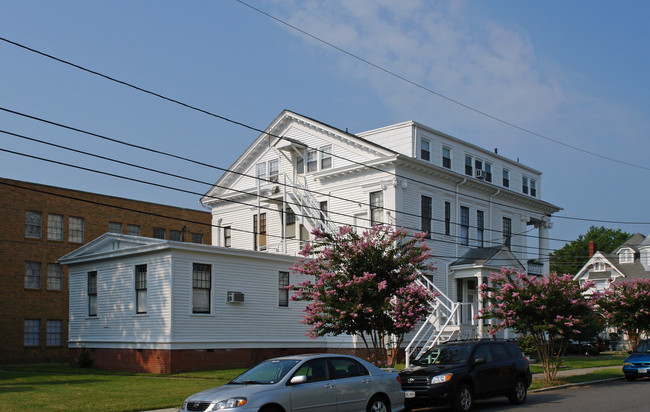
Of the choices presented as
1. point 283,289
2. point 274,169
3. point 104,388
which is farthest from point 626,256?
point 104,388

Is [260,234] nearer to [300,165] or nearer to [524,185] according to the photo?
[300,165]

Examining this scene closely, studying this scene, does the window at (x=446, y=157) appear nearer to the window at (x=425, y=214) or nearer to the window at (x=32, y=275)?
the window at (x=425, y=214)

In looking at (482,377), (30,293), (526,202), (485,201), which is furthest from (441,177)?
(30,293)

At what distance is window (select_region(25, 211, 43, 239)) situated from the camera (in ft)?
130

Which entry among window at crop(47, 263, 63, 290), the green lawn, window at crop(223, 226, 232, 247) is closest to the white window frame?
window at crop(47, 263, 63, 290)

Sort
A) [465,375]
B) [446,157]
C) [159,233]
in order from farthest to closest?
[159,233], [446,157], [465,375]

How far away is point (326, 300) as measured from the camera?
19453mm

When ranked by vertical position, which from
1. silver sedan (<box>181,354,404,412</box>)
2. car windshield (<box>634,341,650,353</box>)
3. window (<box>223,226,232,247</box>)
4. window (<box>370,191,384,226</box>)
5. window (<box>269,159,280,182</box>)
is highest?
window (<box>269,159,280,182</box>)

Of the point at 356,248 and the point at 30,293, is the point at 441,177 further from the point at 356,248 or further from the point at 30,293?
the point at 30,293

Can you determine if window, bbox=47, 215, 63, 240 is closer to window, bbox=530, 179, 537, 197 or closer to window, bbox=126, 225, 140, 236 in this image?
window, bbox=126, 225, 140, 236

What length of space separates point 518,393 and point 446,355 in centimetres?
235

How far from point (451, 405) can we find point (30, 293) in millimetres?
30869

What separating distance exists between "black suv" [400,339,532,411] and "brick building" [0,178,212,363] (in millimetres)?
23120

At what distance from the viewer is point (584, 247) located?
101 metres
